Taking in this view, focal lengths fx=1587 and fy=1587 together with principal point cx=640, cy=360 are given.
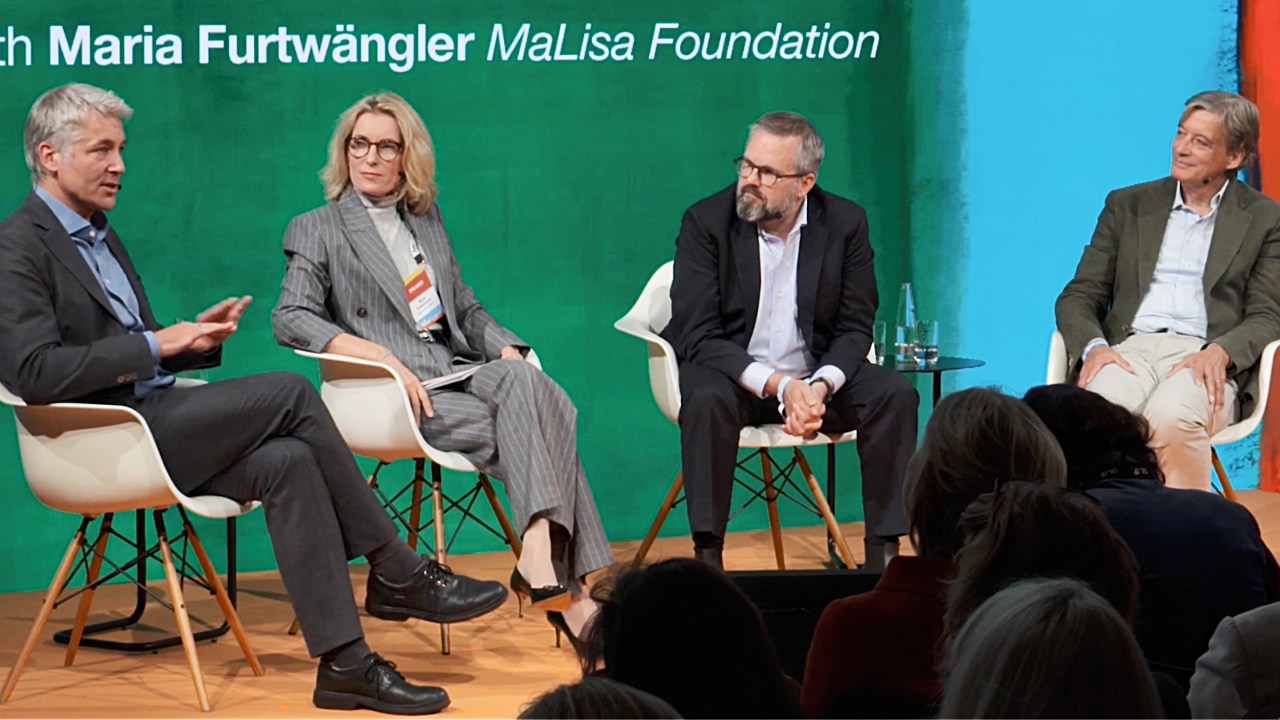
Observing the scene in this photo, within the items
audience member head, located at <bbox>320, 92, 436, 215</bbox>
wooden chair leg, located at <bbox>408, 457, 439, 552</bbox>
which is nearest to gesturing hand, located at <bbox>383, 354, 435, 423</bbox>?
wooden chair leg, located at <bbox>408, 457, 439, 552</bbox>

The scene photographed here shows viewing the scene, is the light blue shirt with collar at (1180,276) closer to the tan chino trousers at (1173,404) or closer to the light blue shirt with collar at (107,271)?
the tan chino trousers at (1173,404)

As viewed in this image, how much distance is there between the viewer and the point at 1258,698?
1910 mm

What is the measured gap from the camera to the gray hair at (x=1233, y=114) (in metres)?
5.29

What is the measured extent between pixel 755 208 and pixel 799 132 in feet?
0.93

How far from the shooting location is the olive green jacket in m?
5.22

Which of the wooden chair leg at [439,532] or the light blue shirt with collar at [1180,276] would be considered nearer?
the wooden chair leg at [439,532]

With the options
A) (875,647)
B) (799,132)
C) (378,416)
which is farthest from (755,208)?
(875,647)

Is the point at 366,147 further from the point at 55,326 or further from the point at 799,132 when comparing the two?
the point at 799,132

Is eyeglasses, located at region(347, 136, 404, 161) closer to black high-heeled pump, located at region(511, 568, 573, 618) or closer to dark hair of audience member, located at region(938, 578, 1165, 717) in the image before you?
black high-heeled pump, located at region(511, 568, 573, 618)

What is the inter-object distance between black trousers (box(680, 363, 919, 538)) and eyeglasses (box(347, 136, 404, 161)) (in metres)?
1.13

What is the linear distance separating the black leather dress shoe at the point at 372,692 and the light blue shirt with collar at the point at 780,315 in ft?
5.63

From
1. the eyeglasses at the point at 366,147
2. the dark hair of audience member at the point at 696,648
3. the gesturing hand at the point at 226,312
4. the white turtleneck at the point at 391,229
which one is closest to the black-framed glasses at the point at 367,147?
the eyeglasses at the point at 366,147

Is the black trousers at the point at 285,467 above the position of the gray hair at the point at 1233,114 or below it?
below

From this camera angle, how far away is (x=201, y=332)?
4168 mm
